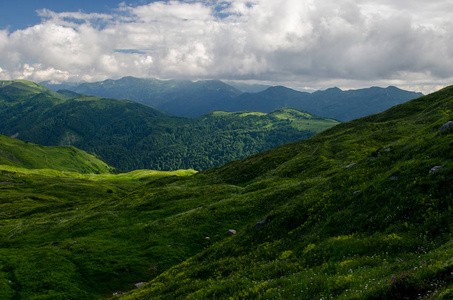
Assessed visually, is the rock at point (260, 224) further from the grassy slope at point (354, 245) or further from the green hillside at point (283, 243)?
the grassy slope at point (354, 245)

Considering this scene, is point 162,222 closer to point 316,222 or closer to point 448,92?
point 316,222

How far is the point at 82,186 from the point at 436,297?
177214 mm

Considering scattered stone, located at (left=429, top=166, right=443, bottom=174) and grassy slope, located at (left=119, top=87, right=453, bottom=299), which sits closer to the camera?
grassy slope, located at (left=119, top=87, right=453, bottom=299)

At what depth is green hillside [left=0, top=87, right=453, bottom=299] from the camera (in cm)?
1411

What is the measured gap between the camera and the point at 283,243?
23422 millimetres

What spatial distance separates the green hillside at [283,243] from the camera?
14109 mm

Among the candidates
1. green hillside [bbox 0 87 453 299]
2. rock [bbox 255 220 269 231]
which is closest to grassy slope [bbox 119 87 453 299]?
green hillside [bbox 0 87 453 299]

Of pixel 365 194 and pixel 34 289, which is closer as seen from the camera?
pixel 365 194

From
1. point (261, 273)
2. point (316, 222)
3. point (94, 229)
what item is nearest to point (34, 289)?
point (94, 229)

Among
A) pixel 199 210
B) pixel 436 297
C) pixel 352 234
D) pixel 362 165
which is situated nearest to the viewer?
pixel 436 297

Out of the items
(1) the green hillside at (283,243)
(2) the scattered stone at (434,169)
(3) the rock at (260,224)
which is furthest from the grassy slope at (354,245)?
(3) the rock at (260,224)

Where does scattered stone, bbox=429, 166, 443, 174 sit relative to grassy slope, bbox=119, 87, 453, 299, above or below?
above

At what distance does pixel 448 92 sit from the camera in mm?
115625

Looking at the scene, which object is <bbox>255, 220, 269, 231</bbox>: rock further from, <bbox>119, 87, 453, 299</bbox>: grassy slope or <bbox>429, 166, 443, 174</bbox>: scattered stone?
<bbox>429, 166, 443, 174</bbox>: scattered stone
